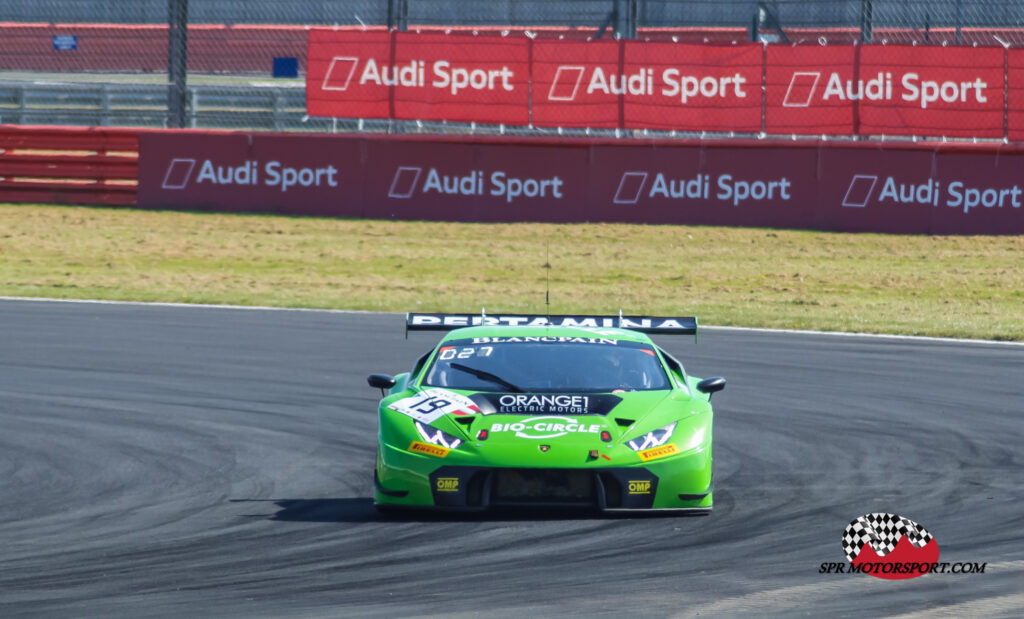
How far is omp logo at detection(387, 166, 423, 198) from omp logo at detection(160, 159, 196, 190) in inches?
134

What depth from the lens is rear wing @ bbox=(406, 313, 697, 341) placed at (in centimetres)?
993

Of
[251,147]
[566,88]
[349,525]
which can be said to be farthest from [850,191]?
[349,525]

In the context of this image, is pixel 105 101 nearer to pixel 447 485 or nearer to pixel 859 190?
pixel 859 190

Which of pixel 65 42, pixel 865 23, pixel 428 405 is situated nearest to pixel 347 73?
pixel 865 23

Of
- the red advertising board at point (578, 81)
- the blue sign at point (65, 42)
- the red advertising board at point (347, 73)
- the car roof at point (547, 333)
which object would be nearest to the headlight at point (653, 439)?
the car roof at point (547, 333)

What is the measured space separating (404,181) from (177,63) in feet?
13.3

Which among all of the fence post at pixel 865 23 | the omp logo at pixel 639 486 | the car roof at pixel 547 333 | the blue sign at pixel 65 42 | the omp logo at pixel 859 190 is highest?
the blue sign at pixel 65 42

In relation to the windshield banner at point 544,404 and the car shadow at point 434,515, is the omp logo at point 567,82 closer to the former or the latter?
the windshield banner at point 544,404

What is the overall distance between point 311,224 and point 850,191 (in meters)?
8.48

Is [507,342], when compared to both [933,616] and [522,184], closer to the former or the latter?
[933,616]

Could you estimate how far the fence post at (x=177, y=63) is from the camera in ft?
81.3

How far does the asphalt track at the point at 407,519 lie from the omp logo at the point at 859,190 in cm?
871

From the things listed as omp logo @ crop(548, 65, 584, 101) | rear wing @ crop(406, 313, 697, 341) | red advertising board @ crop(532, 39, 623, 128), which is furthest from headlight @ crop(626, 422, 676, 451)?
omp logo @ crop(548, 65, 584, 101)

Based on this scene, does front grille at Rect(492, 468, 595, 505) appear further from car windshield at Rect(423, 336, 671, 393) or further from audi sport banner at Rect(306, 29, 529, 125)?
audi sport banner at Rect(306, 29, 529, 125)
